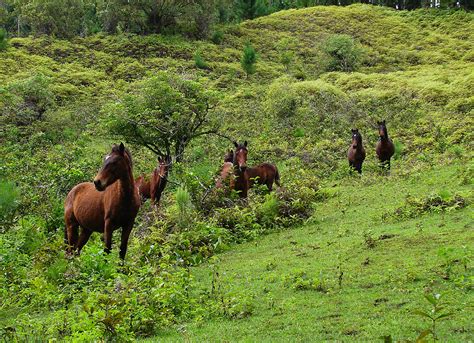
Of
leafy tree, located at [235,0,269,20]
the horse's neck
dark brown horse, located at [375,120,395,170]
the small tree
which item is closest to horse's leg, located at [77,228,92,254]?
the horse's neck

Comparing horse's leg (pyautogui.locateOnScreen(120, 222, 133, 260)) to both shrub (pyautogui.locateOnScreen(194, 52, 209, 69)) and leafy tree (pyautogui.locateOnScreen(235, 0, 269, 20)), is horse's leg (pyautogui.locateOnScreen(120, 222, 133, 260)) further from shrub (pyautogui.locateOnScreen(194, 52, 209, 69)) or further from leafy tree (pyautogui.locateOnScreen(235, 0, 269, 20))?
leafy tree (pyautogui.locateOnScreen(235, 0, 269, 20))

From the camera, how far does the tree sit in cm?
1952

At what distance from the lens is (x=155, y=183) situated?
16.7 meters

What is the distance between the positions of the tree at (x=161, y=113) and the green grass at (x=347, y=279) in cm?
846

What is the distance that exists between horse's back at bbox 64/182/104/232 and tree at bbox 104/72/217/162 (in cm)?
830

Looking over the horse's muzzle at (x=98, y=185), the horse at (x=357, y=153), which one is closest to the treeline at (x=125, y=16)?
the horse at (x=357, y=153)

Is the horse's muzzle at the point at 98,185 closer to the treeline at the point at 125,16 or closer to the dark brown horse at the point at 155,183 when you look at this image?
the dark brown horse at the point at 155,183

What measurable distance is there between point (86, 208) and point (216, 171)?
226 inches

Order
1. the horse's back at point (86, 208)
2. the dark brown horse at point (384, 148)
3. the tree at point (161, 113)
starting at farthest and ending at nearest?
the dark brown horse at point (384, 148), the tree at point (161, 113), the horse's back at point (86, 208)

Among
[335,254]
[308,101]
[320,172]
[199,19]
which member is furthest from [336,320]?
[199,19]

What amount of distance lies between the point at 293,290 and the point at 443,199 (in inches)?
227

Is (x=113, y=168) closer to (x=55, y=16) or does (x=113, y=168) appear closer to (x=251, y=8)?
(x=55, y=16)

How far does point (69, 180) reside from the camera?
1644cm

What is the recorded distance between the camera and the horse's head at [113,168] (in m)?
9.12
